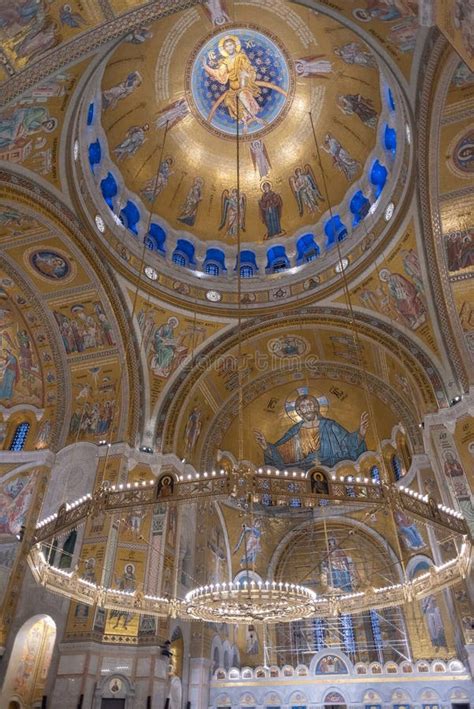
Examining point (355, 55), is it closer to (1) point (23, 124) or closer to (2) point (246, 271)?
(2) point (246, 271)

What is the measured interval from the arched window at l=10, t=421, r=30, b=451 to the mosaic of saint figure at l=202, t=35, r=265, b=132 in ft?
43.6

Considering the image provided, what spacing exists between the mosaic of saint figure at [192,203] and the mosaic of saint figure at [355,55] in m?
6.46

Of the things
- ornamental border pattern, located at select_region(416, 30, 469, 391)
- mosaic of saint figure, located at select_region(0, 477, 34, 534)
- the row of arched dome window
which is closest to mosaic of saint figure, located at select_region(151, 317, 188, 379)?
A: the row of arched dome window

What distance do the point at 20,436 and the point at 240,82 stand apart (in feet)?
48.0

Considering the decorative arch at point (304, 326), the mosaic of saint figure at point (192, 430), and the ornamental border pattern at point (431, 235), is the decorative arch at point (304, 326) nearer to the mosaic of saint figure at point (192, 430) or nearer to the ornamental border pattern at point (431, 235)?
the mosaic of saint figure at point (192, 430)

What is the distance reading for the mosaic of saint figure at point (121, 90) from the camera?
15594mm

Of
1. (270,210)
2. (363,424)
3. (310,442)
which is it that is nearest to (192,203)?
(270,210)

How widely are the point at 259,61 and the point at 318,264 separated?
23.7 ft

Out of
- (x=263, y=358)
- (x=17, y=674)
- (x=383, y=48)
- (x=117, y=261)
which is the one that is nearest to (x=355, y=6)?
(x=383, y=48)

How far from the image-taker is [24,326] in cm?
1684

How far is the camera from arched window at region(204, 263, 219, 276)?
1923 centimetres

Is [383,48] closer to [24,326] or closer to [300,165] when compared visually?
[300,165]

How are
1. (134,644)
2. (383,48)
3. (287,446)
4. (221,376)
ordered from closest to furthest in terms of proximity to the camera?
1. (383,48)
2. (134,644)
3. (221,376)
4. (287,446)

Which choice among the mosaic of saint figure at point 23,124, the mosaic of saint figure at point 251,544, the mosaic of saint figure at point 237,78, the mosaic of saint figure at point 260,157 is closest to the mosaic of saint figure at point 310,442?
the mosaic of saint figure at point 251,544
